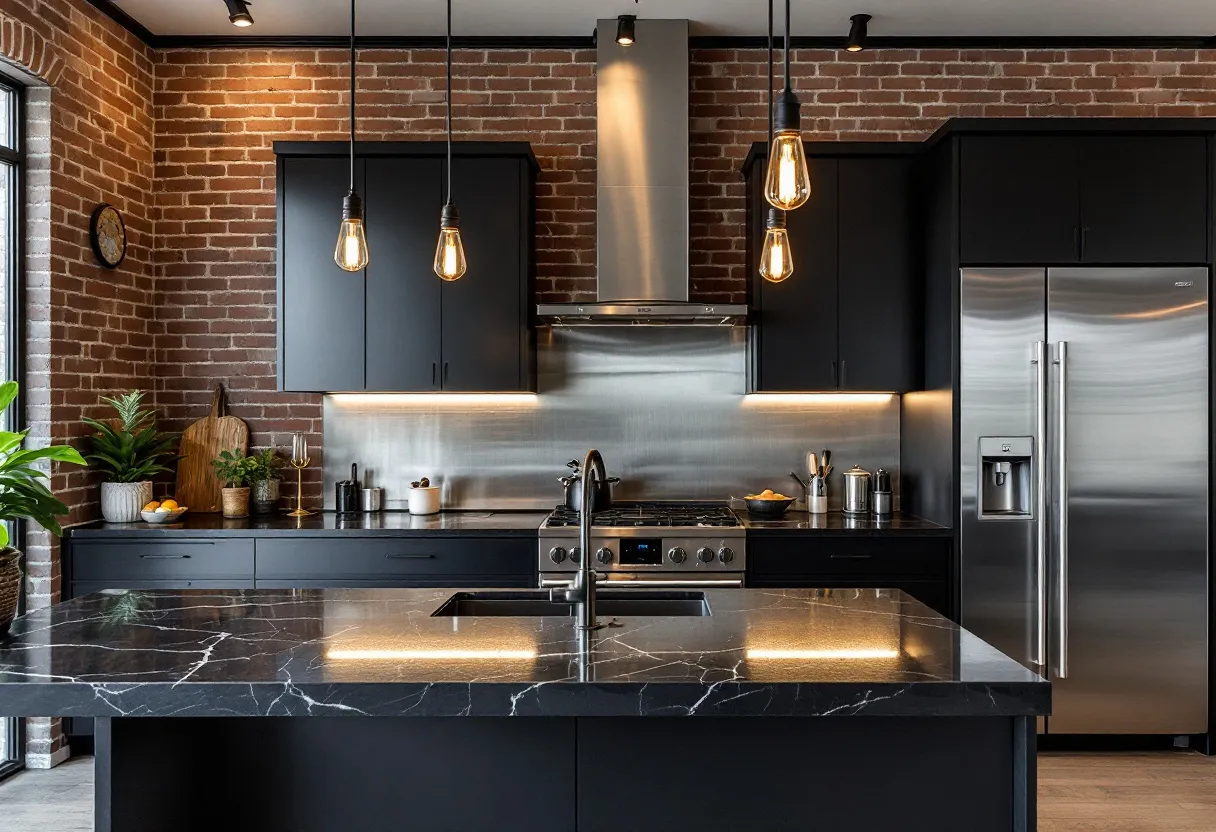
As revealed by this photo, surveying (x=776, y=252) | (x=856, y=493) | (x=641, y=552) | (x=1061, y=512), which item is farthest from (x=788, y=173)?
(x=856, y=493)

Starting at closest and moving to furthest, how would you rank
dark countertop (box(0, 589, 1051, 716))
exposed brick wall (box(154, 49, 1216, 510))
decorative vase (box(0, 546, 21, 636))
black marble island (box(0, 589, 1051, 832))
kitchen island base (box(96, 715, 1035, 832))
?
dark countertop (box(0, 589, 1051, 716)) < black marble island (box(0, 589, 1051, 832)) < kitchen island base (box(96, 715, 1035, 832)) < decorative vase (box(0, 546, 21, 636)) < exposed brick wall (box(154, 49, 1216, 510))

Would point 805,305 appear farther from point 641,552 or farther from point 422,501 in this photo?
point 422,501

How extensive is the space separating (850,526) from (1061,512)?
871mm

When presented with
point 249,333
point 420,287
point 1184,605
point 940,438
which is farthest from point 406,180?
point 1184,605

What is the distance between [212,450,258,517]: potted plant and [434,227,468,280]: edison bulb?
8.16 feet

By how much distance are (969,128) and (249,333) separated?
11.7ft

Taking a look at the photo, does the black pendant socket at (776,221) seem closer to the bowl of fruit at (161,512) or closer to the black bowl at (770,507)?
the black bowl at (770,507)

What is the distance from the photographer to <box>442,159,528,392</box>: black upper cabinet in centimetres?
431

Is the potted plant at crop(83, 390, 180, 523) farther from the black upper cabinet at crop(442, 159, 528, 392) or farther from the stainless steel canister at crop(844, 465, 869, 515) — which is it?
the stainless steel canister at crop(844, 465, 869, 515)

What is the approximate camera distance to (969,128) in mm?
3988

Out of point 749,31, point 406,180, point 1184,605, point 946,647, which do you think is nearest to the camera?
point 946,647

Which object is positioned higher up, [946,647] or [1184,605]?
[946,647]

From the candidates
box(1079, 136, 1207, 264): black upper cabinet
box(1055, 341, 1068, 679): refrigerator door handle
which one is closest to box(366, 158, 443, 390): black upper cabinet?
box(1055, 341, 1068, 679): refrigerator door handle

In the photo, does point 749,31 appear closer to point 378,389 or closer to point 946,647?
point 378,389
